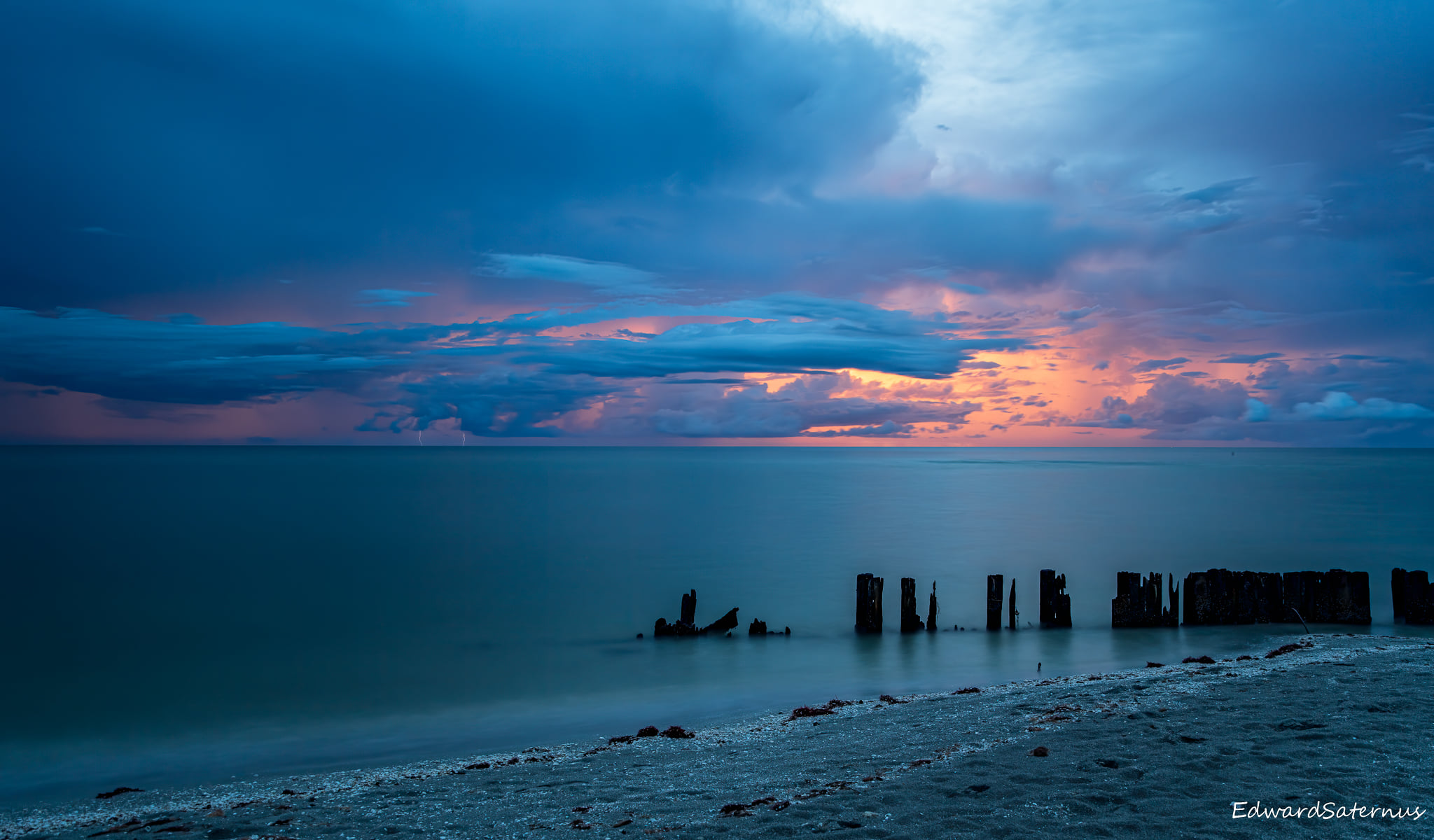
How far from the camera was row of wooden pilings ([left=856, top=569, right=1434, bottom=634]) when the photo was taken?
16359mm

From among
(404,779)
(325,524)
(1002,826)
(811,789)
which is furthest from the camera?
(325,524)

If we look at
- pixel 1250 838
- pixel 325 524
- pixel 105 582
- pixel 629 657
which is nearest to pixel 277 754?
pixel 629 657

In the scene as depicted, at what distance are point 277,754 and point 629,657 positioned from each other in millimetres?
6514

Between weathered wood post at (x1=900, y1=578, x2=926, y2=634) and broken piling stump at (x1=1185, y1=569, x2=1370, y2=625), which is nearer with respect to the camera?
broken piling stump at (x1=1185, y1=569, x2=1370, y2=625)

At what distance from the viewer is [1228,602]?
54.3ft

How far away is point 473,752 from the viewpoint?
10.4 meters

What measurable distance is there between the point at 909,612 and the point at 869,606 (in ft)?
2.83

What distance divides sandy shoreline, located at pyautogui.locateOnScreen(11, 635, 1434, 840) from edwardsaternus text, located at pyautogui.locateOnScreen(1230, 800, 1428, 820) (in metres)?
0.04

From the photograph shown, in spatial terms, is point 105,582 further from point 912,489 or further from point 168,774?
point 912,489

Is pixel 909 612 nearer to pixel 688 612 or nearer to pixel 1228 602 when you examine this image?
pixel 688 612

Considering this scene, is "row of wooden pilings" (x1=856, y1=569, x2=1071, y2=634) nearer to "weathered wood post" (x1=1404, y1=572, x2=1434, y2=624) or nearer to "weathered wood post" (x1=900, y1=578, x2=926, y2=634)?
"weathered wood post" (x1=900, y1=578, x2=926, y2=634)

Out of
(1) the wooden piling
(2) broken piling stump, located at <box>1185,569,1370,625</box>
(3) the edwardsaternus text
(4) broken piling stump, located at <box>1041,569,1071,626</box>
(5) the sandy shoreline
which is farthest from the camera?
(4) broken piling stump, located at <box>1041,569,1071,626</box>

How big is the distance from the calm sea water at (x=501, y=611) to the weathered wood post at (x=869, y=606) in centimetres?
58

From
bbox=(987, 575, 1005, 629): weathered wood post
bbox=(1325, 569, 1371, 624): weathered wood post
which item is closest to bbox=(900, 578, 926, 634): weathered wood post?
bbox=(987, 575, 1005, 629): weathered wood post
